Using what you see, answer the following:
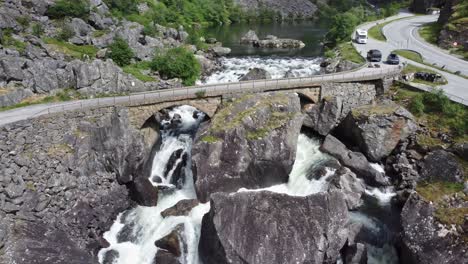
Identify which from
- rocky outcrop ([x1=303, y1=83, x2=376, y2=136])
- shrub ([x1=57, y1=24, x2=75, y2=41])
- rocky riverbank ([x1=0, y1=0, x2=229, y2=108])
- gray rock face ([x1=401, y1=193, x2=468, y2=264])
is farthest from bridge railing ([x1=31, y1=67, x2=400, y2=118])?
shrub ([x1=57, y1=24, x2=75, y2=41])

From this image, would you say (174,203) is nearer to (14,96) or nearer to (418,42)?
(14,96)

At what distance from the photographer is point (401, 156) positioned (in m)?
44.8

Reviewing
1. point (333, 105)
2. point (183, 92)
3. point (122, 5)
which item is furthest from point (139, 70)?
point (122, 5)

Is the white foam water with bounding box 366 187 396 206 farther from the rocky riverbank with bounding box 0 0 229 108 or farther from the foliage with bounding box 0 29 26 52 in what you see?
the foliage with bounding box 0 29 26 52

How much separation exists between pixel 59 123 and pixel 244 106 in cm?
1974

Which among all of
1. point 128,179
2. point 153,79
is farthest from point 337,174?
point 153,79

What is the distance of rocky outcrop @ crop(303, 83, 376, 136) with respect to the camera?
51031 millimetres

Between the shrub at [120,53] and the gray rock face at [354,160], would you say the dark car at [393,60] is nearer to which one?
the gray rock face at [354,160]

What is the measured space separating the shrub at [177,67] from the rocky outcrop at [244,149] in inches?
918

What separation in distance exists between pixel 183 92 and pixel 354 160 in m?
21.4

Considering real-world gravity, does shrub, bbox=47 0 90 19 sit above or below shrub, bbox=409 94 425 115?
above

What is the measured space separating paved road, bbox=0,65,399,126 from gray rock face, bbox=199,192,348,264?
55.8ft

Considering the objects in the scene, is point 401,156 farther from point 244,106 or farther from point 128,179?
point 128,179

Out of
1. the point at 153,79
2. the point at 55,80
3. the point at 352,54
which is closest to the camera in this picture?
the point at 55,80
